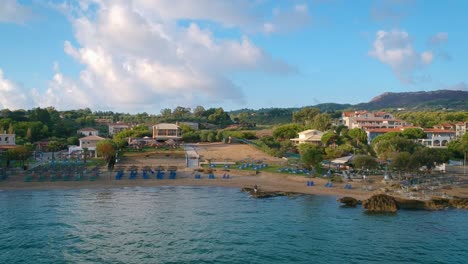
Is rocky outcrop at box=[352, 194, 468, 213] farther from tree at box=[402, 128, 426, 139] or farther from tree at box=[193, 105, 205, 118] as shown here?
tree at box=[193, 105, 205, 118]

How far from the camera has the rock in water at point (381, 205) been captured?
2742cm

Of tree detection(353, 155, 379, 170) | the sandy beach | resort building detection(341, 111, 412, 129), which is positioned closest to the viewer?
the sandy beach

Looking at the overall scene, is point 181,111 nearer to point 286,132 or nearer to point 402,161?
point 286,132

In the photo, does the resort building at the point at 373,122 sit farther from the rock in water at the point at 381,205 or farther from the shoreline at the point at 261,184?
the rock in water at the point at 381,205

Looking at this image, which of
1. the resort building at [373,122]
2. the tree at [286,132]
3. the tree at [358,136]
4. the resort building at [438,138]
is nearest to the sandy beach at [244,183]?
the tree at [358,136]

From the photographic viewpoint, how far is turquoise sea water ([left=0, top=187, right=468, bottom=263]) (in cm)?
1862

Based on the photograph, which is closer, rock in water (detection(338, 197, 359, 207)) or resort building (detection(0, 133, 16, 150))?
rock in water (detection(338, 197, 359, 207))

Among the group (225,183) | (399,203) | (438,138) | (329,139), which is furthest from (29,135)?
(438,138)

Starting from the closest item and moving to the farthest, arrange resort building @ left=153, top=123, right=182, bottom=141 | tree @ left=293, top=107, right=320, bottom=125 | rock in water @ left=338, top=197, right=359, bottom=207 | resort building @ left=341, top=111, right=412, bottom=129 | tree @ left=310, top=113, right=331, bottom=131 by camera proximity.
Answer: rock in water @ left=338, top=197, right=359, bottom=207 < tree @ left=310, top=113, right=331, bottom=131 < resort building @ left=153, top=123, right=182, bottom=141 < resort building @ left=341, top=111, right=412, bottom=129 < tree @ left=293, top=107, right=320, bottom=125

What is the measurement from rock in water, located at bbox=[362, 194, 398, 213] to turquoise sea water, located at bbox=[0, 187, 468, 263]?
31.9 inches

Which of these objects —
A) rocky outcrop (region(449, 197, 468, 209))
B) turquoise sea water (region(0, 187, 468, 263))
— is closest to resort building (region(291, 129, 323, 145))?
turquoise sea water (region(0, 187, 468, 263))

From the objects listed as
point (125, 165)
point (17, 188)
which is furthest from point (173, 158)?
point (17, 188)

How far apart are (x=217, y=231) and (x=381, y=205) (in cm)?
1196

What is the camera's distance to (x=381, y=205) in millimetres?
27500
